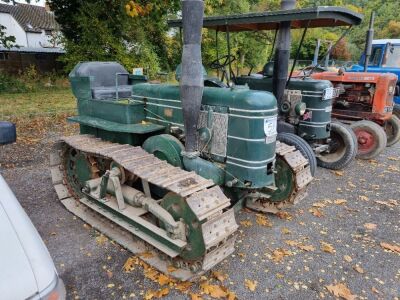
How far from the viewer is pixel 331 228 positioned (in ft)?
14.1

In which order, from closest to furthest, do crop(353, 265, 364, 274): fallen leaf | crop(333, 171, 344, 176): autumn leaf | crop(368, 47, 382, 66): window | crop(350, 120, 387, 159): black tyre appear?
crop(353, 265, 364, 274): fallen leaf
crop(333, 171, 344, 176): autumn leaf
crop(350, 120, 387, 159): black tyre
crop(368, 47, 382, 66): window

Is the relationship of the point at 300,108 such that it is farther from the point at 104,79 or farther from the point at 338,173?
the point at 104,79

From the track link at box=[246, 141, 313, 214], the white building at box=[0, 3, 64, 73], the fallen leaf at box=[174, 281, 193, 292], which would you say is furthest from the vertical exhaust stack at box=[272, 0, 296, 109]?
the white building at box=[0, 3, 64, 73]

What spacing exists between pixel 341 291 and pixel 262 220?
1.44 metres

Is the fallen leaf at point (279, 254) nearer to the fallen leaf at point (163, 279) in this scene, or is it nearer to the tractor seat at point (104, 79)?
the fallen leaf at point (163, 279)

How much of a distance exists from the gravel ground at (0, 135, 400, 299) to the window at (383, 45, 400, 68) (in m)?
6.31

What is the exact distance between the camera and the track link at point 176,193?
2990 mm

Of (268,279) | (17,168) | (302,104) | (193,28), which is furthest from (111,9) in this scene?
(268,279)

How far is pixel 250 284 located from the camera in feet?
10.3

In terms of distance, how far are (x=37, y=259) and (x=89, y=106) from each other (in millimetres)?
3461

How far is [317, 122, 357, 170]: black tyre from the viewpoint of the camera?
6371 millimetres

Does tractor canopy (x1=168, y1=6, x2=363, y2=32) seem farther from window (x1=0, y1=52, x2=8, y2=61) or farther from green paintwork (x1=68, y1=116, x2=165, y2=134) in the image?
window (x1=0, y1=52, x2=8, y2=61)

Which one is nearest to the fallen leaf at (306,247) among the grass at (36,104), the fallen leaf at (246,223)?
the fallen leaf at (246,223)

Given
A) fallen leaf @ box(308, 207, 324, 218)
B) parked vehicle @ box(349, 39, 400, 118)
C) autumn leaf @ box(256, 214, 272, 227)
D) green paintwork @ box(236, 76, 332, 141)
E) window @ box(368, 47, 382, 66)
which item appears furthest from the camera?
window @ box(368, 47, 382, 66)
